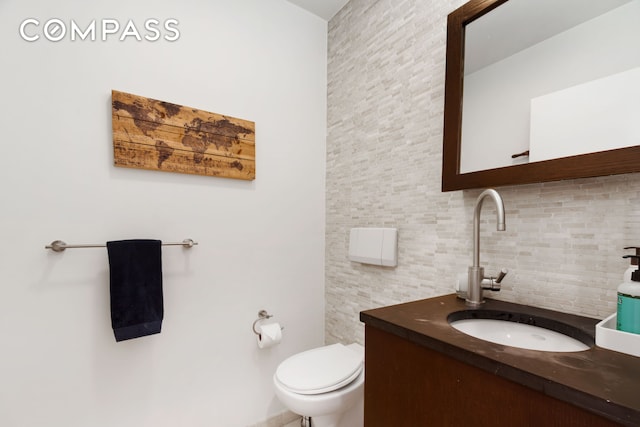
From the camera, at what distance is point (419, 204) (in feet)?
4.19

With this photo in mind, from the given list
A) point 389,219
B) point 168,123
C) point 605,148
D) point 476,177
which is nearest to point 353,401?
point 389,219

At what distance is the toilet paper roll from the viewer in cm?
150

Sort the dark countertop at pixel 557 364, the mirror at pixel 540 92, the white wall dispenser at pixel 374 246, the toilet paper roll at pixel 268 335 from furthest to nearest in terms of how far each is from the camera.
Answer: the toilet paper roll at pixel 268 335 < the white wall dispenser at pixel 374 246 < the mirror at pixel 540 92 < the dark countertop at pixel 557 364

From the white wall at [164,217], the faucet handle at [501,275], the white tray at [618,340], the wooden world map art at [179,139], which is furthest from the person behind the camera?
the wooden world map art at [179,139]

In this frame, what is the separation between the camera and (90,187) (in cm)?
117

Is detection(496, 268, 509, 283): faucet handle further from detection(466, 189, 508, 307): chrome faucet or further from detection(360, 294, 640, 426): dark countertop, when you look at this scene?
detection(360, 294, 640, 426): dark countertop

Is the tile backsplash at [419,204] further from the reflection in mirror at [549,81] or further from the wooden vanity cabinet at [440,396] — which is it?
the wooden vanity cabinet at [440,396]

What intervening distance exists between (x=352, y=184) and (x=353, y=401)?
42.1 inches

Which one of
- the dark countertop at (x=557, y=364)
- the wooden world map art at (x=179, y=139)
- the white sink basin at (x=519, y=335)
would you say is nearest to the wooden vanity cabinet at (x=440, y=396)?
the dark countertop at (x=557, y=364)

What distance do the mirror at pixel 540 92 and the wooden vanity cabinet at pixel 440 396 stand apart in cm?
61

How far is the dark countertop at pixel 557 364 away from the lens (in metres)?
0.43

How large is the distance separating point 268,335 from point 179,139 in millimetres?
1094

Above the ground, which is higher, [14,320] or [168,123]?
[168,123]

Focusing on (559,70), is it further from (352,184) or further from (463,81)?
(352,184)
